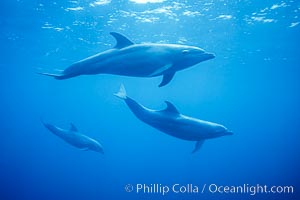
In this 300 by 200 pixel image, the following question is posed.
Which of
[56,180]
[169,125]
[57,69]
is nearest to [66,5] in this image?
[169,125]

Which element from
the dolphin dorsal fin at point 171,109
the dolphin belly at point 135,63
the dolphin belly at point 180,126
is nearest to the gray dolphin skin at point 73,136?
the dolphin belly at point 180,126

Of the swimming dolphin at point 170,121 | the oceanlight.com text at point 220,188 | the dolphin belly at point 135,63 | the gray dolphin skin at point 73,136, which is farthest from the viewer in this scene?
the gray dolphin skin at point 73,136

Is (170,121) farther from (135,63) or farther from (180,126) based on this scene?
(135,63)

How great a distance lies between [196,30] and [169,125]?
15.9 metres

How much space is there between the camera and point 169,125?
8.65m

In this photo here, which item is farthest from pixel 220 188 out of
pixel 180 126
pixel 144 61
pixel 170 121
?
pixel 144 61

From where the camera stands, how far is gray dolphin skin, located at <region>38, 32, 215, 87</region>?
6.35m

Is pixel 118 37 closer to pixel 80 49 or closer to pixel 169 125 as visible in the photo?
pixel 169 125

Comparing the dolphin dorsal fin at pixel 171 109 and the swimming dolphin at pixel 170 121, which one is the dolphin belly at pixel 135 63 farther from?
the dolphin dorsal fin at pixel 171 109

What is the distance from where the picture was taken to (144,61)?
632cm

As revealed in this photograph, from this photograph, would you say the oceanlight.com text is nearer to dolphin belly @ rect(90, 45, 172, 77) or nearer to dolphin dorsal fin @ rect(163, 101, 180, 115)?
dolphin dorsal fin @ rect(163, 101, 180, 115)

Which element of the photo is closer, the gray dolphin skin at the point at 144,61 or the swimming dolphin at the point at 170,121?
the gray dolphin skin at the point at 144,61

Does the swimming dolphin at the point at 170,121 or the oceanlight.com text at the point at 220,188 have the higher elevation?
the swimming dolphin at the point at 170,121

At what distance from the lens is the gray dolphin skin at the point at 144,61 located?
20.8ft
